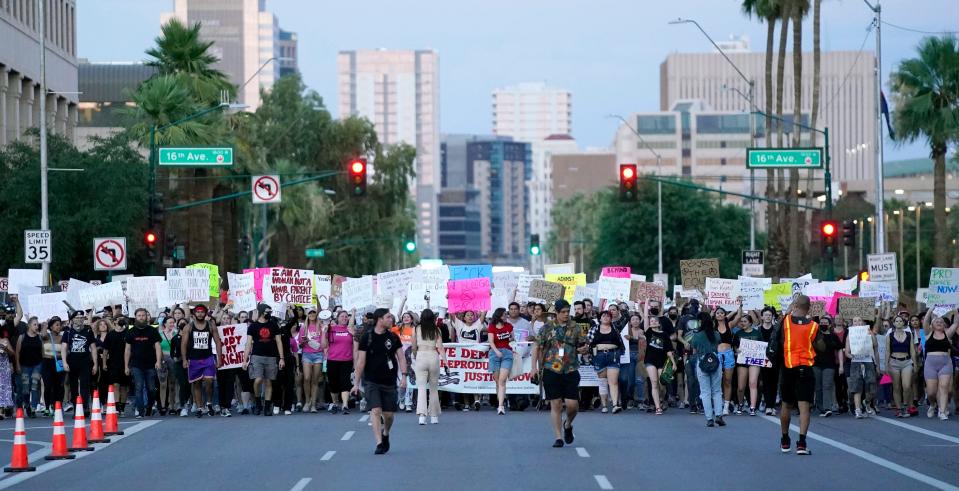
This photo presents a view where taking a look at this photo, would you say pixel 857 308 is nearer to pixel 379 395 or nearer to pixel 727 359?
pixel 727 359

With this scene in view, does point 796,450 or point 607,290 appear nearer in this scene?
point 796,450

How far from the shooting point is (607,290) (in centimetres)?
3362

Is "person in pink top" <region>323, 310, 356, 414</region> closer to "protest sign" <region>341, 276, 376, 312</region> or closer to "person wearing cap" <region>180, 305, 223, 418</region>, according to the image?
"person wearing cap" <region>180, 305, 223, 418</region>

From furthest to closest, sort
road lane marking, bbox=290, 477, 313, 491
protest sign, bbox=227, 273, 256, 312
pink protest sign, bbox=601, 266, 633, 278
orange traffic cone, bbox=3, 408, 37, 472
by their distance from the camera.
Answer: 1. pink protest sign, bbox=601, 266, 633, 278
2. protest sign, bbox=227, 273, 256, 312
3. orange traffic cone, bbox=3, 408, 37, 472
4. road lane marking, bbox=290, 477, 313, 491

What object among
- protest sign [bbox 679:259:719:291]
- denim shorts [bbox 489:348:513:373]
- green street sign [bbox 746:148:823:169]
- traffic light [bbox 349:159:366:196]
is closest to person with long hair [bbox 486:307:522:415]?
denim shorts [bbox 489:348:513:373]

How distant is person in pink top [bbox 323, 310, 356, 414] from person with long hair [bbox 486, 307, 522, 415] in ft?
7.54

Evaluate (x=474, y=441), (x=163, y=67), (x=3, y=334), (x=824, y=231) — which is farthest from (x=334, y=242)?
(x=474, y=441)

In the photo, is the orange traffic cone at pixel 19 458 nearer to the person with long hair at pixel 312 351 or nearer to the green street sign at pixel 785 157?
the person with long hair at pixel 312 351

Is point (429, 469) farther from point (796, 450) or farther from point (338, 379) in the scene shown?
point (338, 379)

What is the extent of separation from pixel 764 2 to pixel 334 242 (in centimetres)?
2877

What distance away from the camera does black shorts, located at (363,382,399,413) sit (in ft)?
65.0

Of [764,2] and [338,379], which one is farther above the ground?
[764,2]

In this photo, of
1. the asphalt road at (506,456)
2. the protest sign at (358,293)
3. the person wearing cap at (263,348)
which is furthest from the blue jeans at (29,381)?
the protest sign at (358,293)

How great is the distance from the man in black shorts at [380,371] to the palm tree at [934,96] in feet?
109
